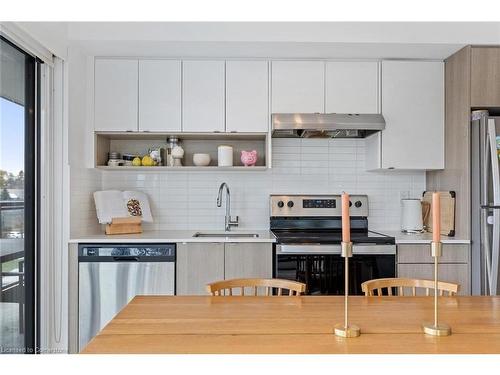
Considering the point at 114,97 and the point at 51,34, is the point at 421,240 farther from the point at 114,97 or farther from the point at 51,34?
the point at 51,34

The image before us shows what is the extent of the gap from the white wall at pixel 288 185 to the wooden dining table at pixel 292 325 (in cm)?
182

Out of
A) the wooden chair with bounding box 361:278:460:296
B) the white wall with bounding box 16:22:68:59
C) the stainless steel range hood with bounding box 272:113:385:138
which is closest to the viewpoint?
the wooden chair with bounding box 361:278:460:296

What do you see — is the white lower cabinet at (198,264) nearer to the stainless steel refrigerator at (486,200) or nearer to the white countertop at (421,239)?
the white countertop at (421,239)

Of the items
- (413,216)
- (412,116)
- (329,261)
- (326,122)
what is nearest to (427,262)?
(413,216)

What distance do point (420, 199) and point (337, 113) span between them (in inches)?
43.6

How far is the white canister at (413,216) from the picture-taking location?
3289mm

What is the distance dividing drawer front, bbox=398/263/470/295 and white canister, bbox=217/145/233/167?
150cm

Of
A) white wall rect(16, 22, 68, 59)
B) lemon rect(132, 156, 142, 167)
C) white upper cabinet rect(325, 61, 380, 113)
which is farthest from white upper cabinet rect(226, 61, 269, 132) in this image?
white wall rect(16, 22, 68, 59)

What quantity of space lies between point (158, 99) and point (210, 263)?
132 cm

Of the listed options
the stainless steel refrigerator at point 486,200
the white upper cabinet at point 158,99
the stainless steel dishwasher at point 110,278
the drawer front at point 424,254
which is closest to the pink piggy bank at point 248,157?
the white upper cabinet at point 158,99

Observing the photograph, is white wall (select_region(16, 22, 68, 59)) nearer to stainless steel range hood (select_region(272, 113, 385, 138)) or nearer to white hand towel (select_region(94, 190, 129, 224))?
white hand towel (select_region(94, 190, 129, 224))

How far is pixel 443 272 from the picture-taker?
2902 mm

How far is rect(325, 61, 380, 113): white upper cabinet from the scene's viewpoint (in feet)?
10.5

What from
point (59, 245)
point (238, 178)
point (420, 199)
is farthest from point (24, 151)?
point (420, 199)
